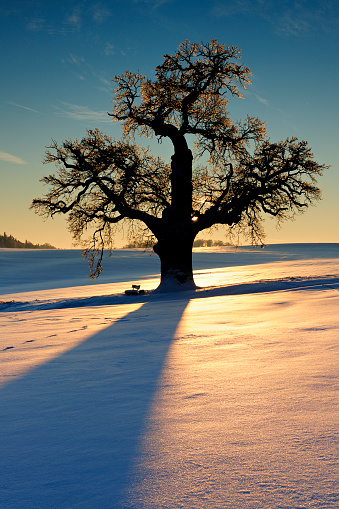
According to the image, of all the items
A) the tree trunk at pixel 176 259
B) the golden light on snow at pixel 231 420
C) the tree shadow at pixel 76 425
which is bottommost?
the tree shadow at pixel 76 425

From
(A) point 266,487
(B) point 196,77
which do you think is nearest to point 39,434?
(A) point 266,487

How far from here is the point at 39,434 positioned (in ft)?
8.66

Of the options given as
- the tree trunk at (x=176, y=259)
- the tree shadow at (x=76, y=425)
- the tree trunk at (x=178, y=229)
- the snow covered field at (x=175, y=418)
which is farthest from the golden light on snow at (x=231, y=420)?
the tree trunk at (x=178, y=229)

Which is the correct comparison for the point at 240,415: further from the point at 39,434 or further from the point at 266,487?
the point at 39,434

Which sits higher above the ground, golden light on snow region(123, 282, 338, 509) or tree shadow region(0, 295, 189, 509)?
golden light on snow region(123, 282, 338, 509)

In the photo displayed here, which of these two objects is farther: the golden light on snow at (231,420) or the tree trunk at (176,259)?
the tree trunk at (176,259)

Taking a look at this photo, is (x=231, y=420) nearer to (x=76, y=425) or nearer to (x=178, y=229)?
(x=76, y=425)

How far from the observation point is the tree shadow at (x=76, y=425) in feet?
6.39

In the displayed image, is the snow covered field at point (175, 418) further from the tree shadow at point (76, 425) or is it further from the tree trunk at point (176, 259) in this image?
the tree trunk at point (176, 259)

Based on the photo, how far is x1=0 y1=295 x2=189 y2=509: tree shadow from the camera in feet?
6.39

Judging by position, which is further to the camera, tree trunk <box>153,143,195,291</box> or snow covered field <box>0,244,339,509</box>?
tree trunk <box>153,143,195,291</box>

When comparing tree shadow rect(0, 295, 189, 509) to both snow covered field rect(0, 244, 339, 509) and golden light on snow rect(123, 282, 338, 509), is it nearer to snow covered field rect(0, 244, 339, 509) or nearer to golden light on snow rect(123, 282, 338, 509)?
snow covered field rect(0, 244, 339, 509)

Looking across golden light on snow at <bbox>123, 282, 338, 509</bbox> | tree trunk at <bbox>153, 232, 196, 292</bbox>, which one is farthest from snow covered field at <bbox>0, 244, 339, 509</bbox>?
tree trunk at <bbox>153, 232, 196, 292</bbox>

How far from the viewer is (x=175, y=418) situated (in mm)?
2752
